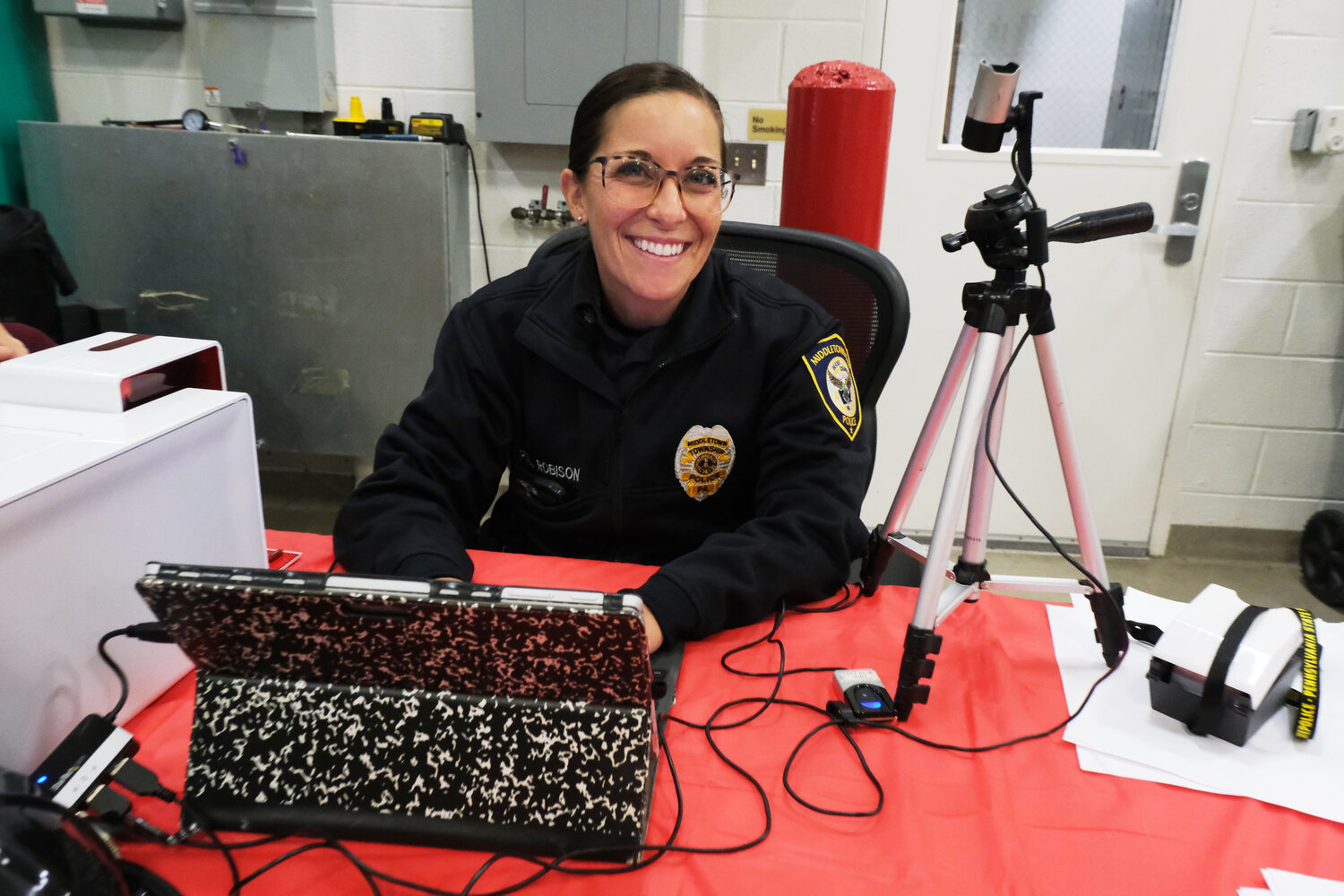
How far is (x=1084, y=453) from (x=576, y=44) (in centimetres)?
187

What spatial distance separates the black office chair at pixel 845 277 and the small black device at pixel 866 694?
544 millimetres

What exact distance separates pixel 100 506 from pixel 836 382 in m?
0.78

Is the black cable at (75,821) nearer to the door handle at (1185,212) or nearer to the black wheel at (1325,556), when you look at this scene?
the door handle at (1185,212)

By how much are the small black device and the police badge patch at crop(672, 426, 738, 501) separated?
15.0 inches

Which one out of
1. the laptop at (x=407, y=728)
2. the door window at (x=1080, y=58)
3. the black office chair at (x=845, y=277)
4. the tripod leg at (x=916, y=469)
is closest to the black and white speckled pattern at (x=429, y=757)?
the laptop at (x=407, y=728)

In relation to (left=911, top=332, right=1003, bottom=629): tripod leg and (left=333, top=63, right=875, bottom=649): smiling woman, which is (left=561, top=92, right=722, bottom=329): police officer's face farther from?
(left=911, top=332, right=1003, bottom=629): tripod leg

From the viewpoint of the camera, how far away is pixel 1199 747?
28.6 inches

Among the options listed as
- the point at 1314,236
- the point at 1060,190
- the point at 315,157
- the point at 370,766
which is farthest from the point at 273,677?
the point at 1314,236

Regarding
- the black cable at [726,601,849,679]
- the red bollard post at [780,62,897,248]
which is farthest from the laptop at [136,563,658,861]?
the red bollard post at [780,62,897,248]

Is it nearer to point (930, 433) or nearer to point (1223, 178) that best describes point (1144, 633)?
point (930, 433)

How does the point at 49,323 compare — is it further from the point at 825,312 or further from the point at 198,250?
the point at 825,312

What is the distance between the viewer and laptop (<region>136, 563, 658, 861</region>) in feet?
1.82

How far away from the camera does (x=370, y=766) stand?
605 millimetres

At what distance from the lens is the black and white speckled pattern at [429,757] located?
1.94ft
